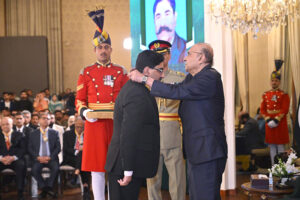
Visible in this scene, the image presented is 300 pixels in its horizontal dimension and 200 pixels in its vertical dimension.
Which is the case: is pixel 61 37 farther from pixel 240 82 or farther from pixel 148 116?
pixel 148 116

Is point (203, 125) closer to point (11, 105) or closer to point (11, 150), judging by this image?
point (11, 150)

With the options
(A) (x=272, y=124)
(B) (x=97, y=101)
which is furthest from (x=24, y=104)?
(B) (x=97, y=101)

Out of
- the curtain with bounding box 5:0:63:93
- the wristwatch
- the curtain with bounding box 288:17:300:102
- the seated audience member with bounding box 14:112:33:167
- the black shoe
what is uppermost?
the curtain with bounding box 5:0:63:93

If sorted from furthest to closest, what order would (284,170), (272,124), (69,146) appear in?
(272,124), (69,146), (284,170)

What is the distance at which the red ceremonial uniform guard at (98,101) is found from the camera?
441 cm

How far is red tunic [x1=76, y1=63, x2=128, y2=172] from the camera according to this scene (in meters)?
4.43

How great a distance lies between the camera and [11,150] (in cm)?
734

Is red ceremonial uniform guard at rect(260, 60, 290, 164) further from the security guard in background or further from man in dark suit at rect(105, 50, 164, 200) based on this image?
man in dark suit at rect(105, 50, 164, 200)

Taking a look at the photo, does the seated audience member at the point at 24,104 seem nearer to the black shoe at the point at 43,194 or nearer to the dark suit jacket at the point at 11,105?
the dark suit jacket at the point at 11,105

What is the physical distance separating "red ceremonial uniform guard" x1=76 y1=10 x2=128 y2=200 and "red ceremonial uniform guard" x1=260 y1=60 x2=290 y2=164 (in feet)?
14.3

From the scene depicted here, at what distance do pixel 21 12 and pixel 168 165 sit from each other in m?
12.7

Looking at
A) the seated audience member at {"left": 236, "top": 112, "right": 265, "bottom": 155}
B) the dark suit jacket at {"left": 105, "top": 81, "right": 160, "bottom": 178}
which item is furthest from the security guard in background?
the seated audience member at {"left": 236, "top": 112, "right": 265, "bottom": 155}

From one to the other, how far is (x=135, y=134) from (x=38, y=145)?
15.1 feet

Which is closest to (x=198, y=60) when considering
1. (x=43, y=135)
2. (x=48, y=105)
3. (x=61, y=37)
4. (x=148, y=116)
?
(x=148, y=116)
